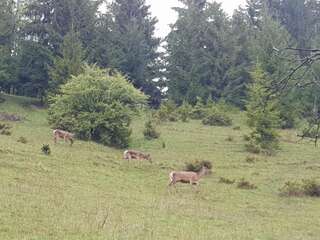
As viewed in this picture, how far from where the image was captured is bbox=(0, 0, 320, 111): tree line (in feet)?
157

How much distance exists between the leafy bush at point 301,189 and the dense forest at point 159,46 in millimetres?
21853

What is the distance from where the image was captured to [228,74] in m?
55.9

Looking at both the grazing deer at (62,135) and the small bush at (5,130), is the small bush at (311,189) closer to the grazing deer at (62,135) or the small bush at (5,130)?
the grazing deer at (62,135)

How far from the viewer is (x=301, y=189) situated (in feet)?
70.3

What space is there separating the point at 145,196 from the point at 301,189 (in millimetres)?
6813

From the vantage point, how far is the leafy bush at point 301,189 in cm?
2130

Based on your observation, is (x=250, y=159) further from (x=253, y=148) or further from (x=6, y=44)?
(x=6, y=44)

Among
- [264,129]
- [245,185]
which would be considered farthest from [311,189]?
[264,129]

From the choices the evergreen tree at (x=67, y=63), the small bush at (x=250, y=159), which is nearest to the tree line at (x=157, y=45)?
the evergreen tree at (x=67, y=63)

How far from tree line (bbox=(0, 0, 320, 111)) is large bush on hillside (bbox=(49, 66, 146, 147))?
11.5 meters

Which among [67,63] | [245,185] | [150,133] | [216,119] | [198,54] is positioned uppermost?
[198,54]

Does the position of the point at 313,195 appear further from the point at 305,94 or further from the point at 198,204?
the point at 305,94

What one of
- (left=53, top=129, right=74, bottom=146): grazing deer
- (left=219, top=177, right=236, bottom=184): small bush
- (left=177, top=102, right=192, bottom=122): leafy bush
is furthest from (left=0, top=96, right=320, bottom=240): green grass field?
(left=177, top=102, right=192, bottom=122): leafy bush

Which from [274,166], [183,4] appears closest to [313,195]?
[274,166]
